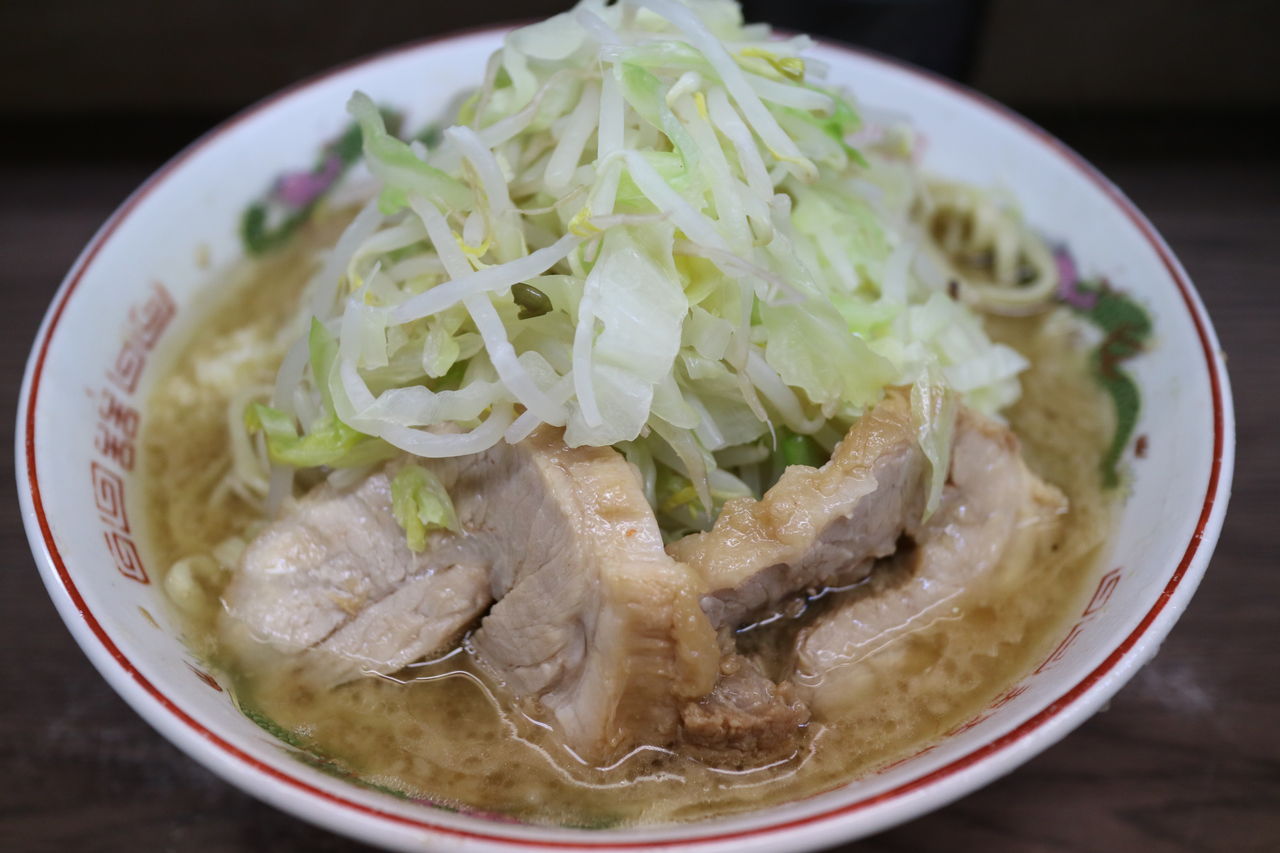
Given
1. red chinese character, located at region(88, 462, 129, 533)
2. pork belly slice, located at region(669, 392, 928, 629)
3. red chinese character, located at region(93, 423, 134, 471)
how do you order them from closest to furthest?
pork belly slice, located at region(669, 392, 928, 629), red chinese character, located at region(88, 462, 129, 533), red chinese character, located at region(93, 423, 134, 471)

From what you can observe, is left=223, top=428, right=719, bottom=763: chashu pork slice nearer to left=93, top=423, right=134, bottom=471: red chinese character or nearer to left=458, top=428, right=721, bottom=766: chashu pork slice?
left=458, top=428, right=721, bottom=766: chashu pork slice

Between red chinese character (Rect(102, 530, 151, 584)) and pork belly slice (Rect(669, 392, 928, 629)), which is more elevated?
pork belly slice (Rect(669, 392, 928, 629))

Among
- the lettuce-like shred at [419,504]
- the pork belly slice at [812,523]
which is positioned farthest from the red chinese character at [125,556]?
the pork belly slice at [812,523]

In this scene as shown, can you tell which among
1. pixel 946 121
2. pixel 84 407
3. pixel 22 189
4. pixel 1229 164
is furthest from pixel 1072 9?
pixel 22 189

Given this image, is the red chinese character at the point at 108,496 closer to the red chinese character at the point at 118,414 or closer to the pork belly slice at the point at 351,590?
the red chinese character at the point at 118,414

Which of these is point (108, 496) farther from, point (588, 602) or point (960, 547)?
point (960, 547)

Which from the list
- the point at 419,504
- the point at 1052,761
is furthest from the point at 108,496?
the point at 1052,761

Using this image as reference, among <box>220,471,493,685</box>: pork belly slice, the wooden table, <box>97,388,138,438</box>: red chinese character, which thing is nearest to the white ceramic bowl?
<box>97,388,138,438</box>: red chinese character
